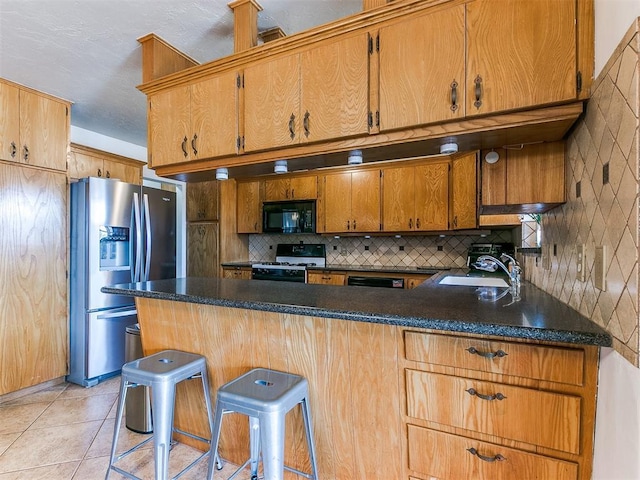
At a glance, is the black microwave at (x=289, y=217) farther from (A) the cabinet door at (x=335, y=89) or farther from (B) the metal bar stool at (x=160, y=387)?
(B) the metal bar stool at (x=160, y=387)

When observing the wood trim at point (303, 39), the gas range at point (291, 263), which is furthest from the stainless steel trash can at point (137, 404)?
the gas range at point (291, 263)

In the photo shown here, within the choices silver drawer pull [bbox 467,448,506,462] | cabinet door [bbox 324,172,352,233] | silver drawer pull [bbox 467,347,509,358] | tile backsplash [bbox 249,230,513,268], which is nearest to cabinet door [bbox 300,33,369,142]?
silver drawer pull [bbox 467,347,509,358]

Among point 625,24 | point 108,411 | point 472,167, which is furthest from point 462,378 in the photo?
point 472,167

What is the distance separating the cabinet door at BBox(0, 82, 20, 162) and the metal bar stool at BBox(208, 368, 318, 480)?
2813 millimetres

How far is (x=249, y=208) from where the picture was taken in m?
4.79

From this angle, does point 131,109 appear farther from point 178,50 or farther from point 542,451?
point 542,451

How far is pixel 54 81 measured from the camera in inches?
110

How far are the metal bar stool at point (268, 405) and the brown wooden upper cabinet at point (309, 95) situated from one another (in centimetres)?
117

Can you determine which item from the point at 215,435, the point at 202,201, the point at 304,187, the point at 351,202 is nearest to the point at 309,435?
the point at 215,435

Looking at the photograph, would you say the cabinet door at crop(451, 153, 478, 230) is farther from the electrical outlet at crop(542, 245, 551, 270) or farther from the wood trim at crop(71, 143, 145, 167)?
the wood trim at crop(71, 143, 145, 167)

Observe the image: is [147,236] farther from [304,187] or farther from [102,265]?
[304,187]

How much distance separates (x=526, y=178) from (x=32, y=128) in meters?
3.75

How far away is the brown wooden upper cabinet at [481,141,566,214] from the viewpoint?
1506 mm

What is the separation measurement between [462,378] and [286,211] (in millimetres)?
3552
